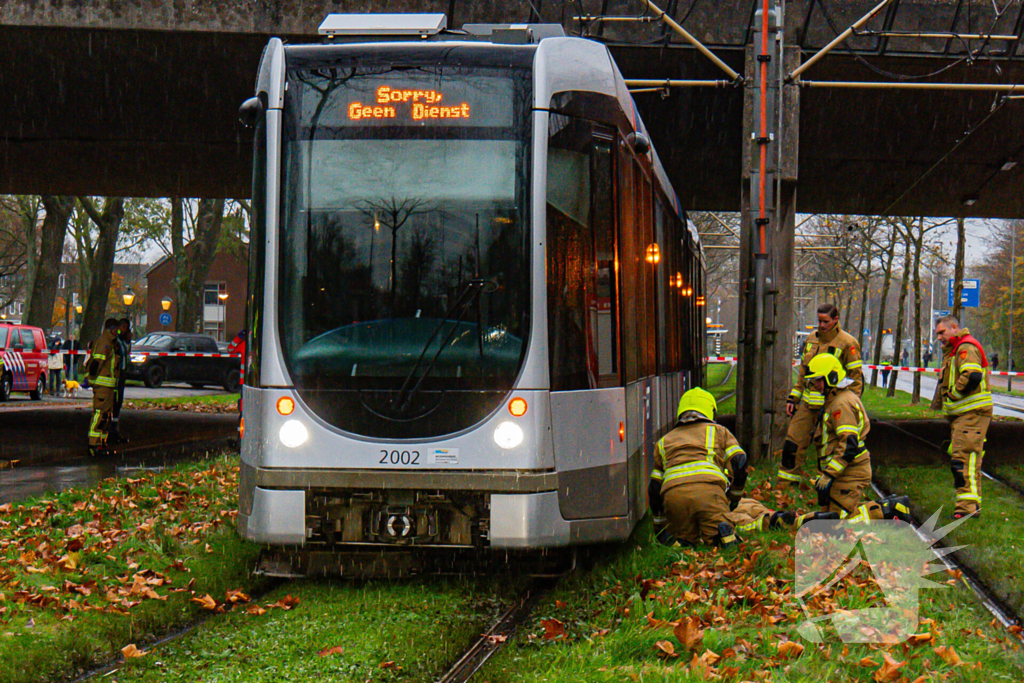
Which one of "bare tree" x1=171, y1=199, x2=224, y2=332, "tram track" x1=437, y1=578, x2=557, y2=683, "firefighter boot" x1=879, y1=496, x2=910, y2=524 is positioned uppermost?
"bare tree" x1=171, y1=199, x2=224, y2=332

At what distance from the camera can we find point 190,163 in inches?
902

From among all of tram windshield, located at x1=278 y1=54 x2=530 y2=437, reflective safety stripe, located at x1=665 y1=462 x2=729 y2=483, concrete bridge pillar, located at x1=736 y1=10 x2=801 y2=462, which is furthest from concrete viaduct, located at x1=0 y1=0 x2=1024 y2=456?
tram windshield, located at x1=278 y1=54 x2=530 y2=437

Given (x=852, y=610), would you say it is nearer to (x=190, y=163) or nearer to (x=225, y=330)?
(x=190, y=163)

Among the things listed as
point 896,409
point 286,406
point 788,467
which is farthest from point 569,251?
point 896,409

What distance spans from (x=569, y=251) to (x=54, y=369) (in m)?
29.0

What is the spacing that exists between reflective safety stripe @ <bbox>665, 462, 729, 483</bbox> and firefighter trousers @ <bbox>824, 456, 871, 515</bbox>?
169cm

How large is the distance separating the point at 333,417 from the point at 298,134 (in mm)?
1695

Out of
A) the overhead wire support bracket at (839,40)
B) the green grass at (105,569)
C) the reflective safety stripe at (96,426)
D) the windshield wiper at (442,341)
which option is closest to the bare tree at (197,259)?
the reflective safety stripe at (96,426)

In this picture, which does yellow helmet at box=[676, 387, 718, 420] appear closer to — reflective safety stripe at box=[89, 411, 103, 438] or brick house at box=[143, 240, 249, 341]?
reflective safety stripe at box=[89, 411, 103, 438]

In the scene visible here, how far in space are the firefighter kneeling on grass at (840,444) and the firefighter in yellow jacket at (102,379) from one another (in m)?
9.23

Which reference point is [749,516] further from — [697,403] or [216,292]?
[216,292]

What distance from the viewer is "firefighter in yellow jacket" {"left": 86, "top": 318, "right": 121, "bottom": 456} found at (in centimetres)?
1484

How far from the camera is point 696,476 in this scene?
810 centimetres

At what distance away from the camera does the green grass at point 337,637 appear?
17.4 feet
